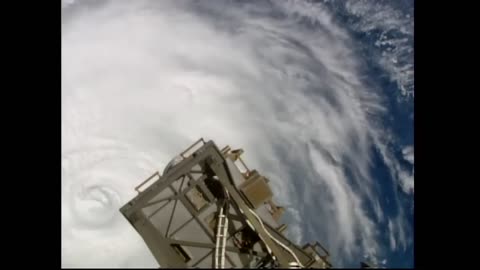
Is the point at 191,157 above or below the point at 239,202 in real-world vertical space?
above

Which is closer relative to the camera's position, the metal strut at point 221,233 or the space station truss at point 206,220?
the metal strut at point 221,233

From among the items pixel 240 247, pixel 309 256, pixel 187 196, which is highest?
pixel 187 196

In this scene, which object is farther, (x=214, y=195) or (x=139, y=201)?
(x=214, y=195)

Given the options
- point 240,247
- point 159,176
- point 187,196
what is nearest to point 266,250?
point 240,247

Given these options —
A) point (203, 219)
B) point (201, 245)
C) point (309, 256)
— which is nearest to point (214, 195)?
point (203, 219)

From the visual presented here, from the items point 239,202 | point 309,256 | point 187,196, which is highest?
point 187,196

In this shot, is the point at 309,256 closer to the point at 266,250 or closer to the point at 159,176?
the point at 266,250

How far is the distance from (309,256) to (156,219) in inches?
148

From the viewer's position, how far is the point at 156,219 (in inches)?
411

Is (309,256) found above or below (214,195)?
below

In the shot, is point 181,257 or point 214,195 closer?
point 181,257

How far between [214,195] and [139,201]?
1.87 metres

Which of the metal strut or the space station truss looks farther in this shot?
the space station truss

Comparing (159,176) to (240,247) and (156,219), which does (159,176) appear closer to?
(156,219)
